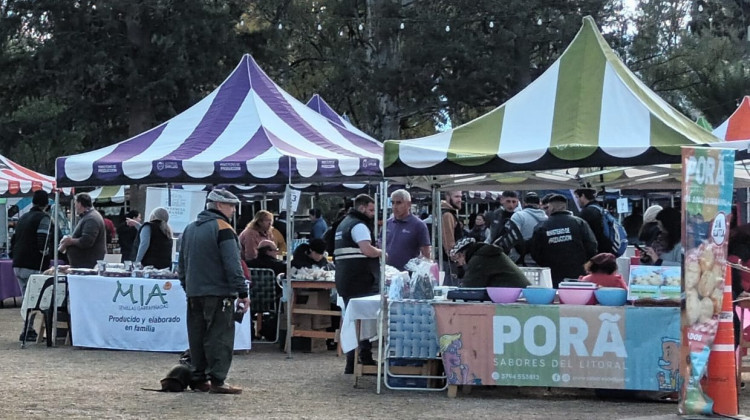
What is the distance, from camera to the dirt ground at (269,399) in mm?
8688

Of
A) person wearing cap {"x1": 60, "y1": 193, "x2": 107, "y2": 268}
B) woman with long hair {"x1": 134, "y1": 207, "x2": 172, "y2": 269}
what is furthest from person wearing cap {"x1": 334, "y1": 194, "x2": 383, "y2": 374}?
person wearing cap {"x1": 60, "y1": 193, "x2": 107, "y2": 268}

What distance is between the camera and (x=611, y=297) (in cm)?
940

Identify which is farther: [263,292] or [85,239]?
[85,239]

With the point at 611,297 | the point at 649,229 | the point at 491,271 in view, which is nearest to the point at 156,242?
the point at 491,271

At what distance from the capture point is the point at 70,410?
8.79 m

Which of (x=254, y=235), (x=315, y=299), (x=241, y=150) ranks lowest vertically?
(x=315, y=299)

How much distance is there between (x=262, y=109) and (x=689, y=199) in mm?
8077

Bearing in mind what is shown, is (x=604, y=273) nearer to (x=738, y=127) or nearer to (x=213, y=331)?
(x=213, y=331)

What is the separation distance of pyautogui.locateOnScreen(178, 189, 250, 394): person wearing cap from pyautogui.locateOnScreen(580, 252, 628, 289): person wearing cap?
2993 millimetres

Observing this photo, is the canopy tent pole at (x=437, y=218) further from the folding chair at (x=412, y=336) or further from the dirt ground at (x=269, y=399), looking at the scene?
the folding chair at (x=412, y=336)

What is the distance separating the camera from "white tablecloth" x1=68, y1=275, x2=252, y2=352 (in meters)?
13.2

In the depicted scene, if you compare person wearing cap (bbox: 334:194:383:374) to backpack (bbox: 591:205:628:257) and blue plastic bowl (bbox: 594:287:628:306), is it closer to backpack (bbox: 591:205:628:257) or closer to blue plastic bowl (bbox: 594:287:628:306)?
blue plastic bowl (bbox: 594:287:628:306)

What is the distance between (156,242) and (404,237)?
12.5 ft

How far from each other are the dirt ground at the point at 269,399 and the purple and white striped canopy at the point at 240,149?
7.43 feet
